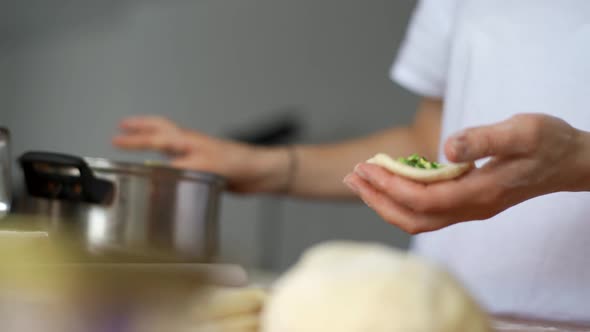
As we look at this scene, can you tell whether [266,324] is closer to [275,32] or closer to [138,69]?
[275,32]

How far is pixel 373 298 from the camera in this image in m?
0.36

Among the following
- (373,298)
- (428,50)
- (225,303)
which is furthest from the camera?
(428,50)

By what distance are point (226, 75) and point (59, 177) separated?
2.90 metres

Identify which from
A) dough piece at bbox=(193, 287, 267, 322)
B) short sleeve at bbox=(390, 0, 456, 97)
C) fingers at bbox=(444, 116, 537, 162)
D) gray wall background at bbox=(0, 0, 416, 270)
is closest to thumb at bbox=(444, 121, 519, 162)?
fingers at bbox=(444, 116, 537, 162)

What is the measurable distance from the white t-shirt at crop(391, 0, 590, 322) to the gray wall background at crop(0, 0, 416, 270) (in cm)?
199

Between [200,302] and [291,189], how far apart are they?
637 mm

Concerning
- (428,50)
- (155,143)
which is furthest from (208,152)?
(428,50)

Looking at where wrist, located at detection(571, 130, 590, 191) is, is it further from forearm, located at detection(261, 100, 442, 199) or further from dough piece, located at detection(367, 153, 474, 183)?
forearm, located at detection(261, 100, 442, 199)

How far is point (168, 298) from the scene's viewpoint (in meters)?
0.45

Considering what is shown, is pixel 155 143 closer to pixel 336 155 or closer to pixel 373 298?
pixel 336 155

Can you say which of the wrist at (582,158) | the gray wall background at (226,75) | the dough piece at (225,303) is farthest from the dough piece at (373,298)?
the gray wall background at (226,75)

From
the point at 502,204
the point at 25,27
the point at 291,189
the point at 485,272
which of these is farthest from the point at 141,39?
the point at 502,204

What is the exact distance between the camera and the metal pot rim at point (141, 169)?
28.2 inches

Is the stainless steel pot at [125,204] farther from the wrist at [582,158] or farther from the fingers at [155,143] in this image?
the wrist at [582,158]
